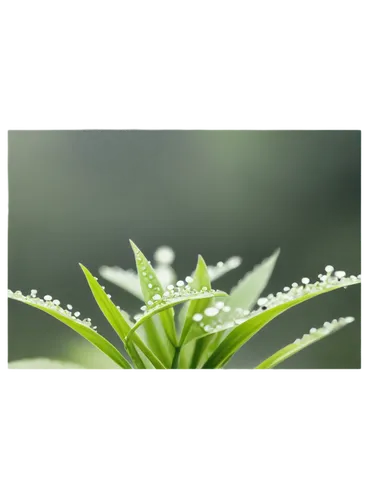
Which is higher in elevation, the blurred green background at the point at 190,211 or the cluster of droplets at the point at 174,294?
the blurred green background at the point at 190,211

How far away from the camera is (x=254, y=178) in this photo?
3.52 metres

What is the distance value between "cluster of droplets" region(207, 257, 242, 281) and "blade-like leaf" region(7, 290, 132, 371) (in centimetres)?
50

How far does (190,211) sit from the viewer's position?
3516 mm

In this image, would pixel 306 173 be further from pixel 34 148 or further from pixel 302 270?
pixel 34 148

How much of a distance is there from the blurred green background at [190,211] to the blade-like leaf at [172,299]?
6 centimetres

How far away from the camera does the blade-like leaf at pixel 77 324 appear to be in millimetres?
3523

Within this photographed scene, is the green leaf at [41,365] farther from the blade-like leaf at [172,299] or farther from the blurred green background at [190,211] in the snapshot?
the blade-like leaf at [172,299]

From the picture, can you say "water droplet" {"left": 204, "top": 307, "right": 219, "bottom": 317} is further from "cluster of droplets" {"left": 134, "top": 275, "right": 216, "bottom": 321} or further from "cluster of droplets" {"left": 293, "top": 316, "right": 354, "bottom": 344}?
"cluster of droplets" {"left": 293, "top": 316, "right": 354, "bottom": 344}

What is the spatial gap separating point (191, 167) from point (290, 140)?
42 cm

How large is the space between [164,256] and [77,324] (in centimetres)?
45

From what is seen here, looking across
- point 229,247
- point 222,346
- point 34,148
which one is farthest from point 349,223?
point 34,148

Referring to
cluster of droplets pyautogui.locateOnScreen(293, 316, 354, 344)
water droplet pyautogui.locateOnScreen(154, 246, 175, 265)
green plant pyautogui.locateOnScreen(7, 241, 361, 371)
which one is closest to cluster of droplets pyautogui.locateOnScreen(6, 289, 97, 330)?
green plant pyautogui.locateOnScreen(7, 241, 361, 371)

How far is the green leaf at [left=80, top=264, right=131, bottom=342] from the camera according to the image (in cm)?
352

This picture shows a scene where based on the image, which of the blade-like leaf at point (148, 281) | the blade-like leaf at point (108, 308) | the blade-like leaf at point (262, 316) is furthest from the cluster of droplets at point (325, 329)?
the blade-like leaf at point (108, 308)
